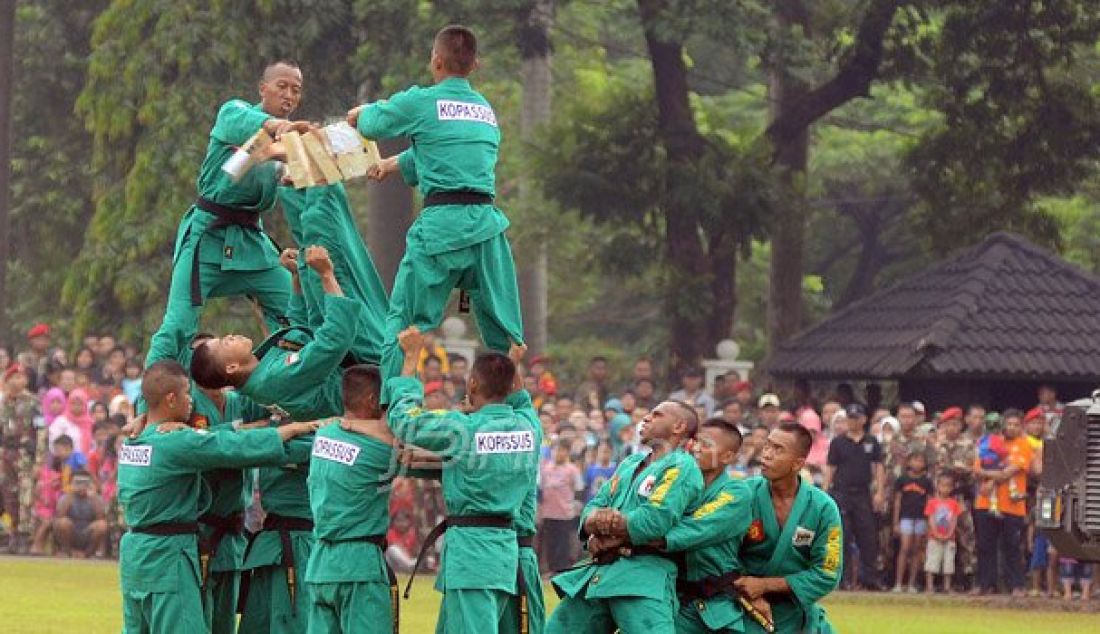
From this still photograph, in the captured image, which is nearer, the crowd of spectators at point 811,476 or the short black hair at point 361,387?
the short black hair at point 361,387

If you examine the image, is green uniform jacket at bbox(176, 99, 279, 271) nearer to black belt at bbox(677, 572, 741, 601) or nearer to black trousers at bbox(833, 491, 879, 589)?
black belt at bbox(677, 572, 741, 601)

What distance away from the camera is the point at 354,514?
13664 mm

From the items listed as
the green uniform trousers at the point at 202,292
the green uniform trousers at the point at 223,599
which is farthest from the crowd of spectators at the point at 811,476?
the green uniform trousers at the point at 223,599

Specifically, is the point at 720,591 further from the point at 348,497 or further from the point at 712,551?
the point at 348,497

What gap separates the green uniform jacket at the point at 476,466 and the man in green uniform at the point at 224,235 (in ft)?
7.92

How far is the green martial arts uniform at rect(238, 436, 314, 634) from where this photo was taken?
14703 mm

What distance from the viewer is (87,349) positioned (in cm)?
2917

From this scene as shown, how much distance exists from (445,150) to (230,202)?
174cm

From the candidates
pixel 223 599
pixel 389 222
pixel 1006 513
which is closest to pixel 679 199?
pixel 389 222

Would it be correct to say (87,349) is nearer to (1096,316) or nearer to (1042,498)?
(1096,316)

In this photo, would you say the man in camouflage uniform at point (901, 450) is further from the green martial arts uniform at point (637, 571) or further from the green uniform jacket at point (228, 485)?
the green martial arts uniform at point (637, 571)

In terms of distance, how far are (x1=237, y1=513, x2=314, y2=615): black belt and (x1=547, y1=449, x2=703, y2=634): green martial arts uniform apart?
156cm

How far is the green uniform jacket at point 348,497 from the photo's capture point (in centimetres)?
1364

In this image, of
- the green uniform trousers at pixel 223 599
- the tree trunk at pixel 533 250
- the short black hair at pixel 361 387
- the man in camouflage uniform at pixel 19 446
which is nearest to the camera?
the short black hair at pixel 361 387
